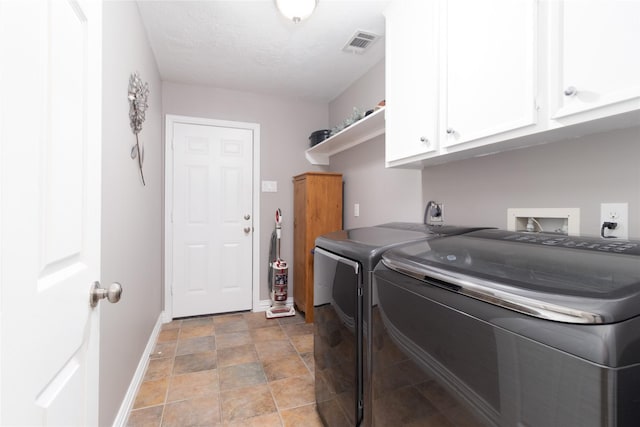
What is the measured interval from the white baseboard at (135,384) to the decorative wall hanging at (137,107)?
4.40 ft

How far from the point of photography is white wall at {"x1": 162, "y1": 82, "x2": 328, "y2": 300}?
127 inches

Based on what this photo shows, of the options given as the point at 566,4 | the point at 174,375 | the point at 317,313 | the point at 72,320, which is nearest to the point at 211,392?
the point at 174,375

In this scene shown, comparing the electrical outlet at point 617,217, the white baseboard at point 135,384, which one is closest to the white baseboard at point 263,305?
the white baseboard at point 135,384

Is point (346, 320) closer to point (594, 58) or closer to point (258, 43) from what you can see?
point (594, 58)

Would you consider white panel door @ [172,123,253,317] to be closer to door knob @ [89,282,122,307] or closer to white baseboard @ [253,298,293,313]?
white baseboard @ [253,298,293,313]

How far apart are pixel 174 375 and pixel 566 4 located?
2.79 meters

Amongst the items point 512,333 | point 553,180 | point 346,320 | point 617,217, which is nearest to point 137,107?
point 346,320

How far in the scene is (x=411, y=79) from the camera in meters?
1.56

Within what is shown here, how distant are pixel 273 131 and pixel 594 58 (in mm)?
2969

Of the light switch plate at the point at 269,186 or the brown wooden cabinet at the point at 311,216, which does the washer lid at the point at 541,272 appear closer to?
the brown wooden cabinet at the point at 311,216

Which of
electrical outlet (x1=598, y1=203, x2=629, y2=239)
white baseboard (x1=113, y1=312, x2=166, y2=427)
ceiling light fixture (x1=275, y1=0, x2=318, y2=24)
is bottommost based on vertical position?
white baseboard (x1=113, y1=312, x2=166, y2=427)

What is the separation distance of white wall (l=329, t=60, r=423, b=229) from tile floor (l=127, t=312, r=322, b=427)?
1309 mm

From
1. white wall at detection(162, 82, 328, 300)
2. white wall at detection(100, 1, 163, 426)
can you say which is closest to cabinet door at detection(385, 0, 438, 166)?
white wall at detection(100, 1, 163, 426)

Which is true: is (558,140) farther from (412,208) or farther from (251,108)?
(251,108)
